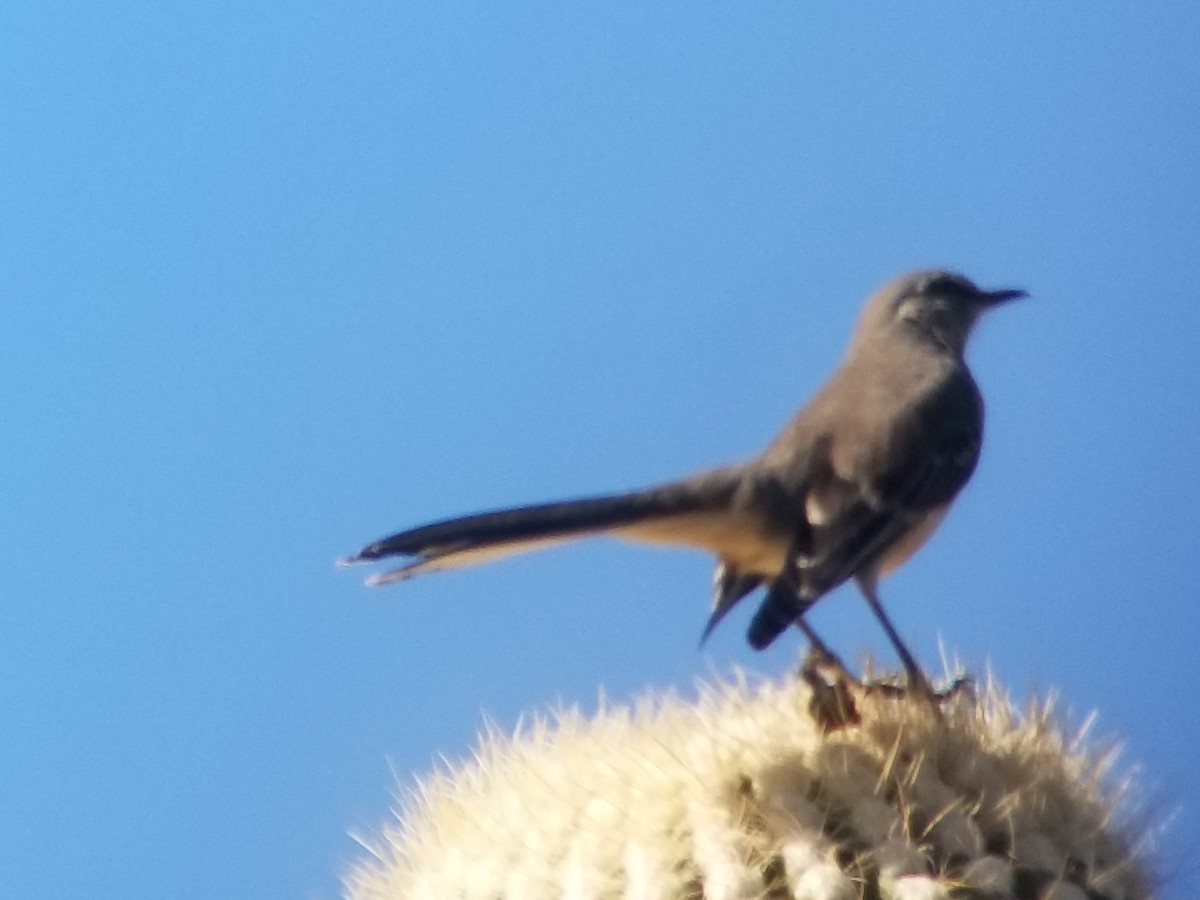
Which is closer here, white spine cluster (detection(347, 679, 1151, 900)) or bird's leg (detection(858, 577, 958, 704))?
white spine cluster (detection(347, 679, 1151, 900))

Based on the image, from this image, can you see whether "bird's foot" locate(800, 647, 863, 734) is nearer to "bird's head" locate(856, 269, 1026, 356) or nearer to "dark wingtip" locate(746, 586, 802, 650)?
"dark wingtip" locate(746, 586, 802, 650)

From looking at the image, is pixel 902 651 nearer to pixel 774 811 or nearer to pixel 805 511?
pixel 805 511

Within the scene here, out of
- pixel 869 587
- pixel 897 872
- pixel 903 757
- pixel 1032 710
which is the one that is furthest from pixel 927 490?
pixel 897 872

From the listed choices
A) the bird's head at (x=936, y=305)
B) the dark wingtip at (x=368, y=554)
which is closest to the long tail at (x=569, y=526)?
the dark wingtip at (x=368, y=554)

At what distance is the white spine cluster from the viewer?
1.29 metres

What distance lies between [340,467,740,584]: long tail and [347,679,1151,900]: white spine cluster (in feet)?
0.93

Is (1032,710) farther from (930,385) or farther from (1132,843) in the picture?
(930,385)

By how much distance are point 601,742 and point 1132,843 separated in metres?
0.55

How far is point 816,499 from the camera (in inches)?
80.2

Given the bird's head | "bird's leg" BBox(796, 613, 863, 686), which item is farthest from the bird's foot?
the bird's head

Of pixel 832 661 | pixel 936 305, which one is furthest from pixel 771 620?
pixel 936 305

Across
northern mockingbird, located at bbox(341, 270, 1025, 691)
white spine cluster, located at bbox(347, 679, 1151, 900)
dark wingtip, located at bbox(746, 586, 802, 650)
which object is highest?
northern mockingbird, located at bbox(341, 270, 1025, 691)

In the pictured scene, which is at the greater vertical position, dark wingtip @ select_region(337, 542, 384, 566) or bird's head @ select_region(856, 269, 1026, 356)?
bird's head @ select_region(856, 269, 1026, 356)

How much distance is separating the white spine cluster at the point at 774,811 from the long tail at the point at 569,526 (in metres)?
0.28
